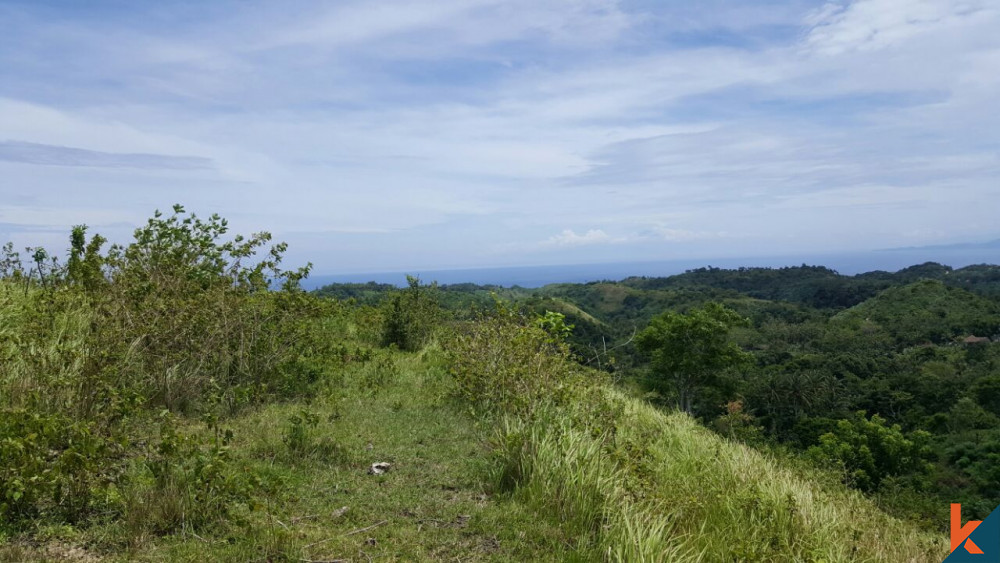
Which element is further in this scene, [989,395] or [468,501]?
[989,395]

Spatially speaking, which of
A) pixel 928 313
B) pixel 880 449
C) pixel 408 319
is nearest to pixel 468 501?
pixel 408 319

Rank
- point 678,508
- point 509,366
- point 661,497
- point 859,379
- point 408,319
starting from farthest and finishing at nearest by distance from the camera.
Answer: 1. point 859,379
2. point 408,319
3. point 509,366
4. point 661,497
5. point 678,508

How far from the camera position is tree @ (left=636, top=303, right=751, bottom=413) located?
4272cm

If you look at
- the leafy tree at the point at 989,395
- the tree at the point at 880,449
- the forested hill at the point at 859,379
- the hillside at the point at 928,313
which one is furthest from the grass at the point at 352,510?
the hillside at the point at 928,313

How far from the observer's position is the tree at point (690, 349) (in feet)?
140

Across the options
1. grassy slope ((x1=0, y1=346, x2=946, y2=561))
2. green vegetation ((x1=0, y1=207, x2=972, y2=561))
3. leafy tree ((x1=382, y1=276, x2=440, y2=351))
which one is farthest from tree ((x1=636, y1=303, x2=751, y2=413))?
grassy slope ((x1=0, y1=346, x2=946, y2=561))

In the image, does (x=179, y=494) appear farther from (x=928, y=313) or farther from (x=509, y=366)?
(x=928, y=313)

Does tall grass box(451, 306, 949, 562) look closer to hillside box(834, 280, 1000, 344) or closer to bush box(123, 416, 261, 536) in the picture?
bush box(123, 416, 261, 536)

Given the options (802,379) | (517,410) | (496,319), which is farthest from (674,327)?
(517,410)

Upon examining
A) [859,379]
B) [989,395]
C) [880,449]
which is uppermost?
[859,379]

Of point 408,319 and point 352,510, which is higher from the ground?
point 408,319

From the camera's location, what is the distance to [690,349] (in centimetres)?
4303

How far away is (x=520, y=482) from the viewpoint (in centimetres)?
569

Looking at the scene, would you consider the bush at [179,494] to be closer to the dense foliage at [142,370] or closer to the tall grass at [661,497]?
the dense foliage at [142,370]
